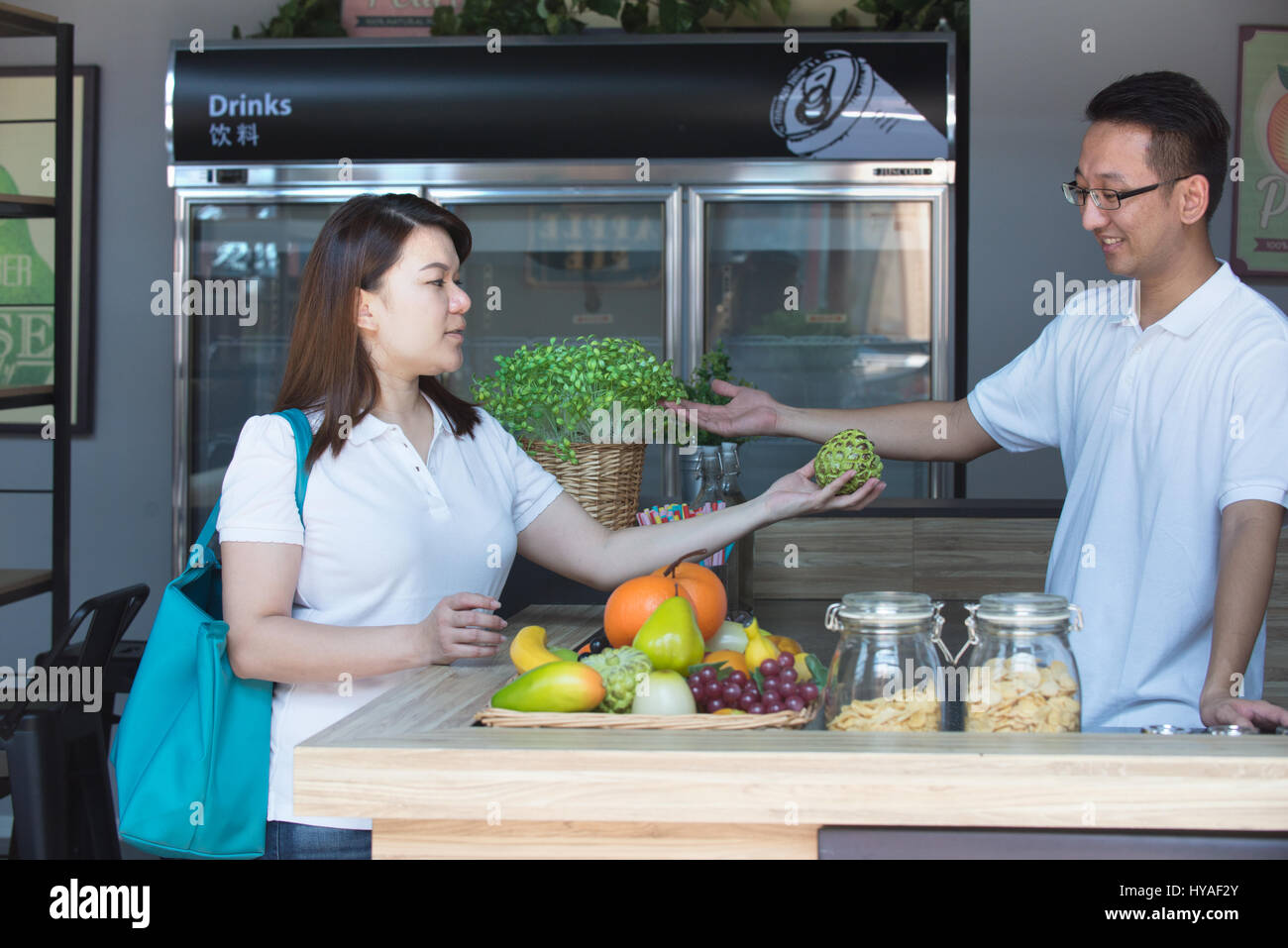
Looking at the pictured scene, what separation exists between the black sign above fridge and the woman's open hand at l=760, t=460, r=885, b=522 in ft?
8.42

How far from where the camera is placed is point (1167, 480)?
1.72 metres

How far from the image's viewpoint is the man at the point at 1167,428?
1.62 m

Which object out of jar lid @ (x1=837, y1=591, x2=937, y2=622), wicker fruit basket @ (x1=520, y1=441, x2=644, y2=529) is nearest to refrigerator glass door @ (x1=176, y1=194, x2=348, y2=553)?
wicker fruit basket @ (x1=520, y1=441, x2=644, y2=529)

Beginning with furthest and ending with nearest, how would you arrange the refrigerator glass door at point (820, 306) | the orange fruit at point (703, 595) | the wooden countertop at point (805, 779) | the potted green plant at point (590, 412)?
the refrigerator glass door at point (820, 306), the potted green plant at point (590, 412), the orange fruit at point (703, 595), the wooden countertop at point (805, 779)

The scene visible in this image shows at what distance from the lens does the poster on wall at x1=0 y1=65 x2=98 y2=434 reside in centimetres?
464

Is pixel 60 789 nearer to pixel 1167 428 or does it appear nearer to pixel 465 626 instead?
pixel 465 626

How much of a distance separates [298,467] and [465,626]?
319mm

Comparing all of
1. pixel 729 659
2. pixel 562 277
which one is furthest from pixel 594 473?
pixel 562 277

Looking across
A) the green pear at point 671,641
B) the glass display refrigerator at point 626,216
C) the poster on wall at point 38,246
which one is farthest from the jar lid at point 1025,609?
the poster on wall at point 38,246

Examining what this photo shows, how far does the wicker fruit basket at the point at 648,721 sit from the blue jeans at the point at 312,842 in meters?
0.46

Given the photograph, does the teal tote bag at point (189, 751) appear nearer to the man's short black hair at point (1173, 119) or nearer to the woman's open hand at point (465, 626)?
the woman's open hand at point (465, 626)

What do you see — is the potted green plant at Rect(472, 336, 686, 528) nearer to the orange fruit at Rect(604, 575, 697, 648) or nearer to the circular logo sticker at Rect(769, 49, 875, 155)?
the orange fruit at Rect(604, 575, 697, 648)
